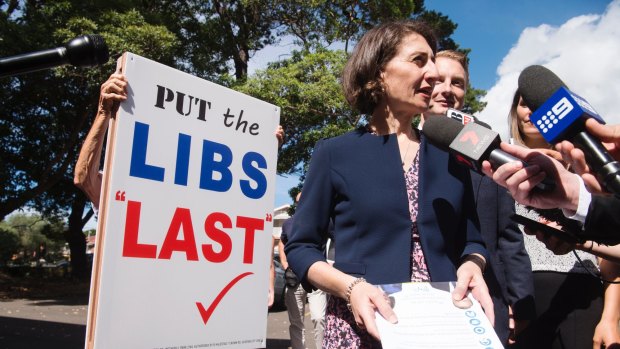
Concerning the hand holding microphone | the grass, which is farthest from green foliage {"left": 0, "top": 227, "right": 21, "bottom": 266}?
the hand holding microphone

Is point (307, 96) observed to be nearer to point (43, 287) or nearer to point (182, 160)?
point (182, 160)

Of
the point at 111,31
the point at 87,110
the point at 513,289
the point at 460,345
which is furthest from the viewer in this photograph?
the point at 87,110

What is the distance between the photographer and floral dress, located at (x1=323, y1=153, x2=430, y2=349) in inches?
55.0

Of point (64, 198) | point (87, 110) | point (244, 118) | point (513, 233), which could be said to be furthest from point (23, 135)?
point (513, 233)

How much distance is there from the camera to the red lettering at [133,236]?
201 cm

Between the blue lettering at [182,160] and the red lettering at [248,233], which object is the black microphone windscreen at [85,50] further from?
the red lettering at [248,233]

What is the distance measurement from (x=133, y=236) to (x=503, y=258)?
1.57 meters

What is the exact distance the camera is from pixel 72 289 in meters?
17.8

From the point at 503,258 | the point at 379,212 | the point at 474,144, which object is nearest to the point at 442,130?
the point at 474,144

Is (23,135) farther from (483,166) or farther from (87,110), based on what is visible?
(483,166)

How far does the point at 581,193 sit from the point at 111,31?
12.1m

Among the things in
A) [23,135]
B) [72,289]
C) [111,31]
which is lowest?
[72,289]

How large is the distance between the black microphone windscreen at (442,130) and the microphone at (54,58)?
954 millimetres

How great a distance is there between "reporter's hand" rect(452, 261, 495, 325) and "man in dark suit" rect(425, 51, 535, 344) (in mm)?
751
